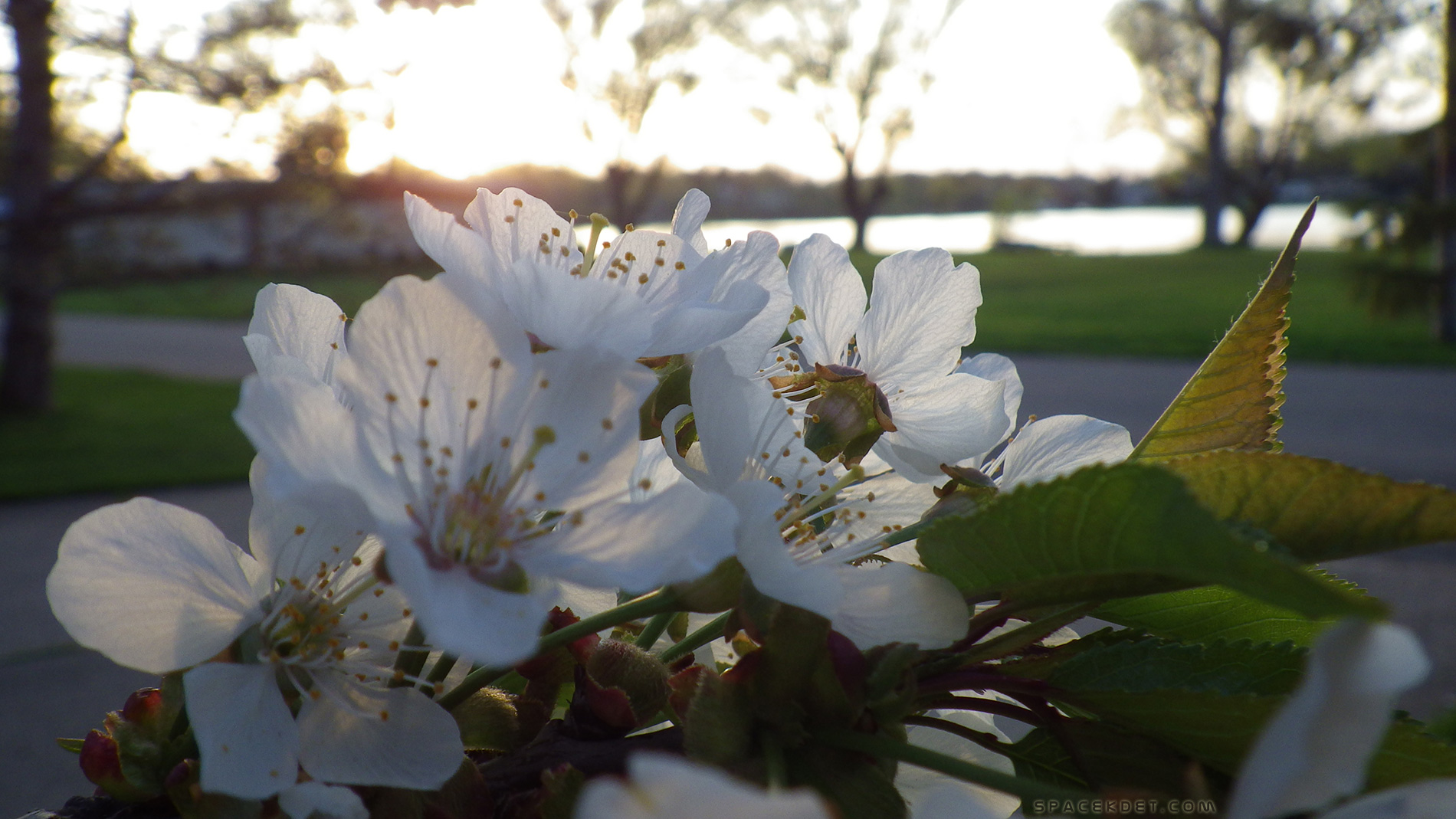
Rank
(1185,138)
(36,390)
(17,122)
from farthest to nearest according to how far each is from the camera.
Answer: (1185,138) → (36,390) → (17,122)

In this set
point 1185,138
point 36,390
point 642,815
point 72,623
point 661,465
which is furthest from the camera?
point 1185,138

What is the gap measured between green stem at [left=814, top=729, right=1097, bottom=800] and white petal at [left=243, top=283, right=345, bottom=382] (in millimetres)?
285

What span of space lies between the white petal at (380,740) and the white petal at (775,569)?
6.0 inches

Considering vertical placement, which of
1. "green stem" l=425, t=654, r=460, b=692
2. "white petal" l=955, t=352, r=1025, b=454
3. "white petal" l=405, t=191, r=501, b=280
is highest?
"white petal" l=405, t=191, r=501, b=280

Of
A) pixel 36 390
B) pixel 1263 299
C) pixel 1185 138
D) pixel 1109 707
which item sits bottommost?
pixel 36 390

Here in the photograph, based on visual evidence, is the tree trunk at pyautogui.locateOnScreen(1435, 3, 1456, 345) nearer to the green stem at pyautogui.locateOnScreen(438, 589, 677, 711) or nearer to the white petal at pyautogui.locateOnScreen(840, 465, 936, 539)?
the white petal at pyautogui.locateOnScreen(840, 465, 936, 539)

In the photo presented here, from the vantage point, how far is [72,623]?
41 centimetres

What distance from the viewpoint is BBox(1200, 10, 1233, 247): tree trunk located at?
2283 centimetres

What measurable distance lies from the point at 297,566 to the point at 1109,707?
1.17 feet

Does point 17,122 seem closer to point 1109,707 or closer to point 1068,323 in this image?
point 1109,707

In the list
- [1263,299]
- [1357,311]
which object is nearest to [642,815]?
[1263,299]

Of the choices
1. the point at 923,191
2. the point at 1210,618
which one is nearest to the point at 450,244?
the point at 1210,618

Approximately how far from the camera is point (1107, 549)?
1.24 feet

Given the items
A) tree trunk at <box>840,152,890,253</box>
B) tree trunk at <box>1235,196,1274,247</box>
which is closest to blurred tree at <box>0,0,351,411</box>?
tree trunk at <box>840,152,890,253</box>
